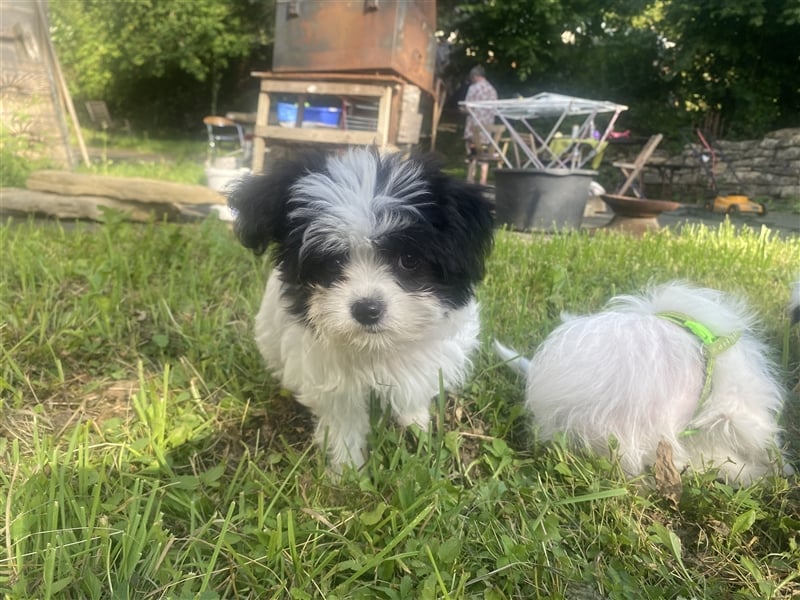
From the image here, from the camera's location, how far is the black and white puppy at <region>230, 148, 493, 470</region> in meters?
1.71

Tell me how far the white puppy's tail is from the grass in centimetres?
6

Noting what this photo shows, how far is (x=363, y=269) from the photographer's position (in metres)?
1.76

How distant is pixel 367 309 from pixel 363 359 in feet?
1.06

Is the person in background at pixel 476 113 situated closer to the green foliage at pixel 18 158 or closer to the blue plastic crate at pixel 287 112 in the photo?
the blue plastic crate at pixel 287 112

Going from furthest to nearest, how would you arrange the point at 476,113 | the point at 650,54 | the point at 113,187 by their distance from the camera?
the point at 113,187 < the point at 476,113 < the point at 650,54

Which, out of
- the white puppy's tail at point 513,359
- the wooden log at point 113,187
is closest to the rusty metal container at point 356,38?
the wooden log at point 113,187

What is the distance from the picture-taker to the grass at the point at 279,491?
135cm

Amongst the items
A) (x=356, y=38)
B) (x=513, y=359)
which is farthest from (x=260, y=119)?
(x=513, y=359)

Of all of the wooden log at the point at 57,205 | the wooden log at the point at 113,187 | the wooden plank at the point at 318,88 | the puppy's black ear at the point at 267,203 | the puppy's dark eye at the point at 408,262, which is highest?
the wooden plank at the point at 318,88

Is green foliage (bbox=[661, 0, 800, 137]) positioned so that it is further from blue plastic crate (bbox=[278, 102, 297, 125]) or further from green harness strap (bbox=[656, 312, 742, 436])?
blue plastic crate (bbox=[278, 102, 297, 125])

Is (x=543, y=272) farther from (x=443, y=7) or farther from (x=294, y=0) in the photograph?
(x=294, y=0)

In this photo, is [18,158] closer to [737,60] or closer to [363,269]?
[363,269]

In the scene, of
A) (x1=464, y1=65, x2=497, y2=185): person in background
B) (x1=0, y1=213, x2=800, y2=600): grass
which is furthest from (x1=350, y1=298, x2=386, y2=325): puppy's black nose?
(x1=464, y1=65, x2=497, y2=185): person in background

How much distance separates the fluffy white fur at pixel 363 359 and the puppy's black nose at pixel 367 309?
27 millimetres
